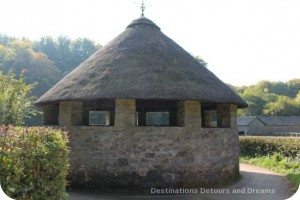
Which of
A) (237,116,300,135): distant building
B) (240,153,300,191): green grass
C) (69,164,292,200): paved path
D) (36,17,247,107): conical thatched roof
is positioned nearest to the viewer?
(69,164,292,200): paved path

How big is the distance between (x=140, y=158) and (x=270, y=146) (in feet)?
40.4

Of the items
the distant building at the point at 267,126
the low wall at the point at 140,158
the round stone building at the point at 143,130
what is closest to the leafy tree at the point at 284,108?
the distant building at the point at 267,126

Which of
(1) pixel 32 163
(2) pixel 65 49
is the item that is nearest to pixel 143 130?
(1) pixel 32 163

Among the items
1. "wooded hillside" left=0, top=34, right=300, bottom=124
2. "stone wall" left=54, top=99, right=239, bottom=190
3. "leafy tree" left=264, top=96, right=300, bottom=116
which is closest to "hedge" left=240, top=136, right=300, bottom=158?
"stone wall" left=54, top=99, right=239, bottom=190

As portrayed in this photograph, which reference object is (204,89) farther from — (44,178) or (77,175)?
(44,178)

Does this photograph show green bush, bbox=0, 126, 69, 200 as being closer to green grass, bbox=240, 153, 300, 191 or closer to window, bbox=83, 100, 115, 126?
window, bbox=83, 100, 115, 126

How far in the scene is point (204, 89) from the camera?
34.7 feet

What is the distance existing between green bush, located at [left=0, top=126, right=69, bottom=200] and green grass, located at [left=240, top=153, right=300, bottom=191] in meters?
8.56

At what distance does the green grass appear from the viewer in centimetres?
1233

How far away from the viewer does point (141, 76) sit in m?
10.4

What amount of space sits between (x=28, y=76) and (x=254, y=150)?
106 feet

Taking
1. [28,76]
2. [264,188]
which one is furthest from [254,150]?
[28,76]

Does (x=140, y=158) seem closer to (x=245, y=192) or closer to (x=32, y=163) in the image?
(x=245, y=192)

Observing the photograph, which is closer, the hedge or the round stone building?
the round stone building
